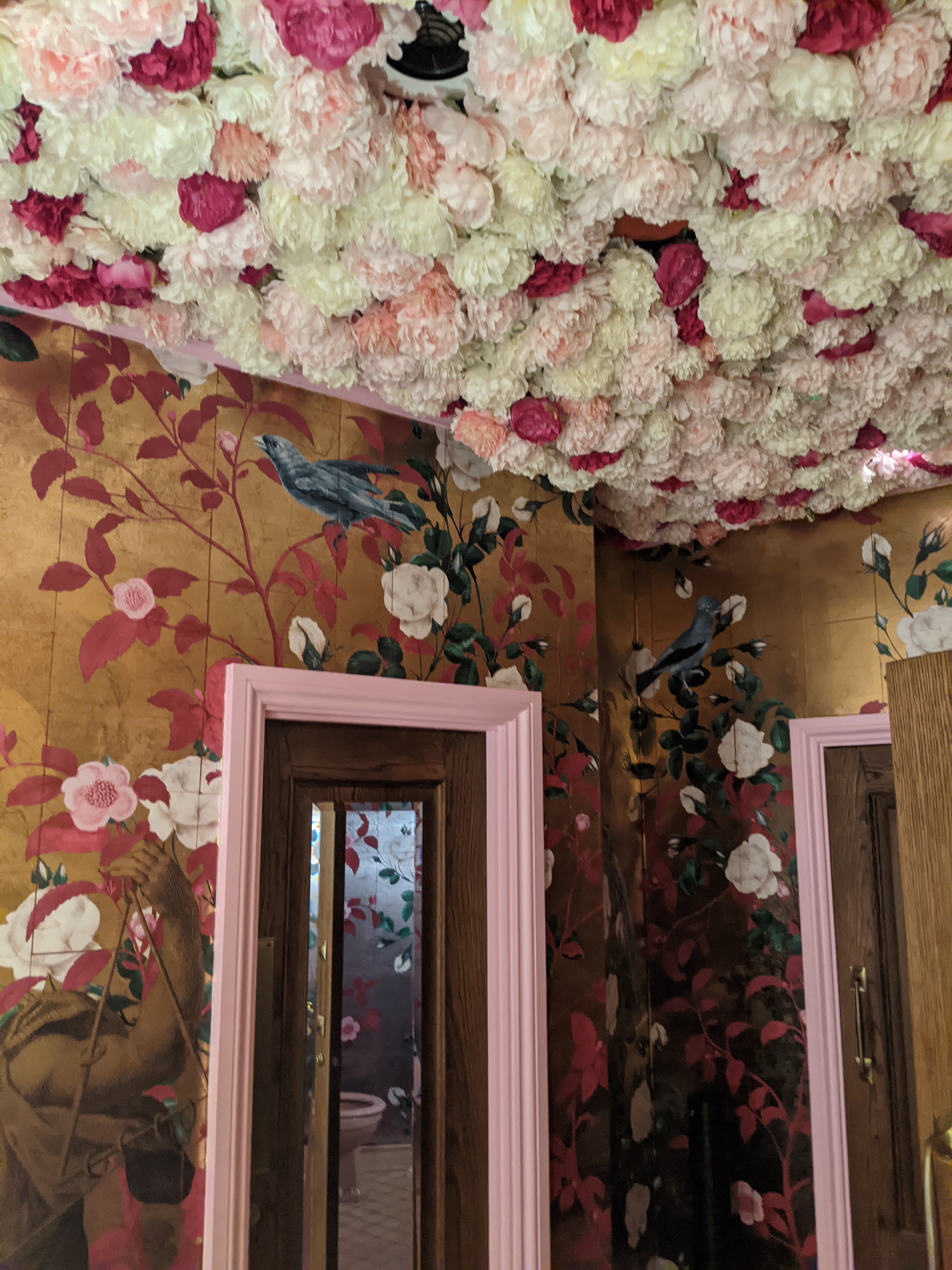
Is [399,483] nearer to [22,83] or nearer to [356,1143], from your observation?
[22,83]

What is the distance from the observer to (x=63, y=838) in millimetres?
1694

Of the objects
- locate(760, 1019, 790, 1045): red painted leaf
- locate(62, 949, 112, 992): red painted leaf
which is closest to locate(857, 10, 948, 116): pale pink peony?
locate(62, 949, 112, 992): red painted leaf

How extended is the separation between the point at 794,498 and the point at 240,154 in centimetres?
186

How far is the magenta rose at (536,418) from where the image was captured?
1991mm

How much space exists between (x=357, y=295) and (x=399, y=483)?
696 millimetres

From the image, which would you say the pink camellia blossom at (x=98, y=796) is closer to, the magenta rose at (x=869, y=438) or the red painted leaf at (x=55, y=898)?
the red painted leaf at (x=55, y=898)

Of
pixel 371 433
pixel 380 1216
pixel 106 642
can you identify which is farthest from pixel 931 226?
pixel 380 1216

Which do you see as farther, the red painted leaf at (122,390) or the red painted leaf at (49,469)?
the red painted leaf at (122,390)

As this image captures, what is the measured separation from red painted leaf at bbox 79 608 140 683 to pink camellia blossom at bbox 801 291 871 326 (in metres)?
1.35

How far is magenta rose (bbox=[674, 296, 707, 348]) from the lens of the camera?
1714 mm

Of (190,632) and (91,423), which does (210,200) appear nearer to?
(91,423)

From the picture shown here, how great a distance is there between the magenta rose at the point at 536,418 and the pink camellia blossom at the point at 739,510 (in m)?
0.85

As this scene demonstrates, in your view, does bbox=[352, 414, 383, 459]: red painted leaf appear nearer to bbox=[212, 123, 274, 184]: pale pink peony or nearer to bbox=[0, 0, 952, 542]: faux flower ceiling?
bbox=[0, 0, 952, 542]: faux flower ceiling

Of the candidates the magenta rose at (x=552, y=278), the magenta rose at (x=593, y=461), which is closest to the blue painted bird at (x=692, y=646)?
the magenta rose at (x=593, y=461)
